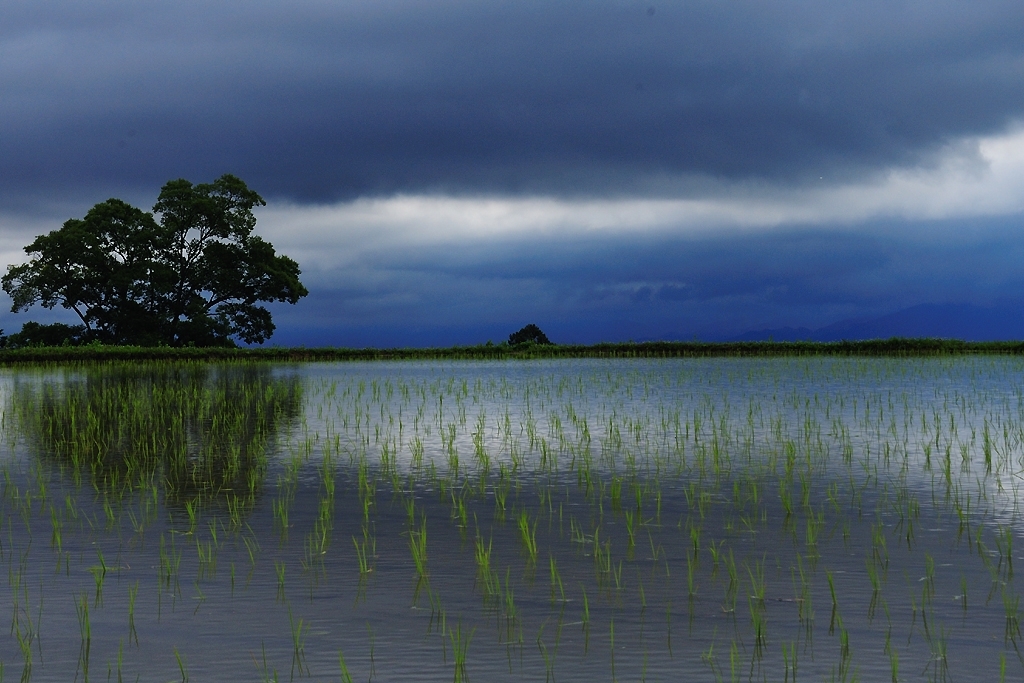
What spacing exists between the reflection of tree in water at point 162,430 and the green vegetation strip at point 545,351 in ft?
52.3

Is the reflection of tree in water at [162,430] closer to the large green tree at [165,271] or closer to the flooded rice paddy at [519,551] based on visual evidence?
the flooded rice paddy at [519,551]

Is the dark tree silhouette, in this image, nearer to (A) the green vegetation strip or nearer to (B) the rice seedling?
(A) the green vegetation strip

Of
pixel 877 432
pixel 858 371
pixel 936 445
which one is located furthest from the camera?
pixel 858 371

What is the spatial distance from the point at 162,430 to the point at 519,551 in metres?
9.05

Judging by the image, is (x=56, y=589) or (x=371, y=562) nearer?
(x=56, y=589)

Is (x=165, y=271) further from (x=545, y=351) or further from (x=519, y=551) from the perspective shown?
(x=519, y=551)

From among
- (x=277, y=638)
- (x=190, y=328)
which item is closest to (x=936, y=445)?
(x=277, y=638)

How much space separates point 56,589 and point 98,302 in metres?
44.7

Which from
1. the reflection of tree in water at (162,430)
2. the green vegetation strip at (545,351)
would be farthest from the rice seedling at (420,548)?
the green vegetation strip at (545,351)

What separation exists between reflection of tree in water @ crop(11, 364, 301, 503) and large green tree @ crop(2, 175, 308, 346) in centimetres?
2199

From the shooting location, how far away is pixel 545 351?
43.7 metres

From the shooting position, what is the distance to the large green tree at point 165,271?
147 ft

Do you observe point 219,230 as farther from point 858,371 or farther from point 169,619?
point 169,619

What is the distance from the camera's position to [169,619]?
15.0 feet
